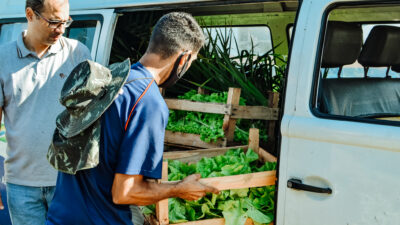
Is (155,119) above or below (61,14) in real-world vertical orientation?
below

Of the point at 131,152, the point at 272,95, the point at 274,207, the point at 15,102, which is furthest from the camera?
the point at 272,95

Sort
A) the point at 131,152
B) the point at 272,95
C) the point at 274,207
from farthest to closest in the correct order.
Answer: the point at 272,95 < the point at 274,207 < the point at 131,152

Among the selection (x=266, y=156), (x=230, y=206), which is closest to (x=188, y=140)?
(x=266, y=156)

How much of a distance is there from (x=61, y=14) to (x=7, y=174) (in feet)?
3.32

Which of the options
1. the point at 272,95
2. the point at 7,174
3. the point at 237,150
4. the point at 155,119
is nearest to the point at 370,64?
the point at 272,95

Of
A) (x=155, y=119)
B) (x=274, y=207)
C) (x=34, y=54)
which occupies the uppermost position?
(x=34, y=54)

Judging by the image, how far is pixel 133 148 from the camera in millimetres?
1469

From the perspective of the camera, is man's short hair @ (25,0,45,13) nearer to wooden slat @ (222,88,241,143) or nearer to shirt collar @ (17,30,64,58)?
shirt collar @ (17,30,64,58)

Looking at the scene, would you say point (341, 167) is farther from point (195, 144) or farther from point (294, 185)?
point (195, 144)

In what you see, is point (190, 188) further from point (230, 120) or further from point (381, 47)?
point (381, 47)

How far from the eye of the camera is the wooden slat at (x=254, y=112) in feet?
10.2

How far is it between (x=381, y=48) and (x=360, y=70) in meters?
0.28

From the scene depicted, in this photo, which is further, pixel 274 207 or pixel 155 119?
pixel 274 207

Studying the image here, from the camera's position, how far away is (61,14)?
2.30 m
